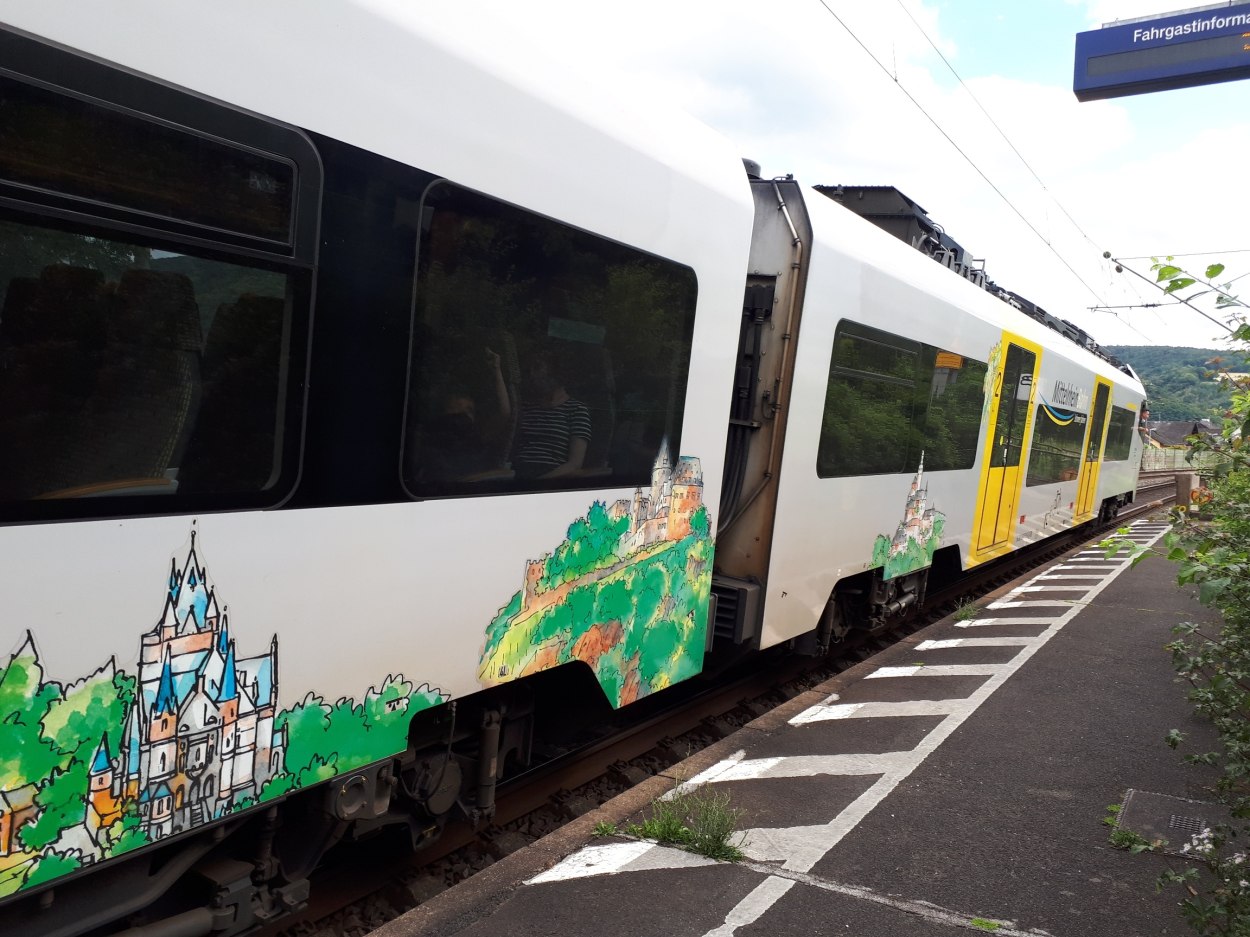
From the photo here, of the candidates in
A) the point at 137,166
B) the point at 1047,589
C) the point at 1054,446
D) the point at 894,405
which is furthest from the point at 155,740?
the point at 1054,446

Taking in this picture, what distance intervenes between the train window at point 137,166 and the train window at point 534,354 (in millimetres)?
572

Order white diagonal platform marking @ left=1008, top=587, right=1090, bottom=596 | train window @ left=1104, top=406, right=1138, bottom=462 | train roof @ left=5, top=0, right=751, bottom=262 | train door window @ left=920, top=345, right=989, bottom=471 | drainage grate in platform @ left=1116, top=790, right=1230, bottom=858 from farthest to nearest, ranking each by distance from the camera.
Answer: train window @ left=1104, top=406, right=1138, bottom=462, white diagonal platform marking @ left=1008, top=587, right=1090, bottom=596, train door window @ left=920, top=345, right=989, bottom=471, drainage grate in platform @ left=1116, top=790, right=1230, bottom=858, train roof @ left=5, top=0, right=751, bottom=262

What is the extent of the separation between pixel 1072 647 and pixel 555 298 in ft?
21.3

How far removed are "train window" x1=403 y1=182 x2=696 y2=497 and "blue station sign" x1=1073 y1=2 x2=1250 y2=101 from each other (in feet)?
25.8

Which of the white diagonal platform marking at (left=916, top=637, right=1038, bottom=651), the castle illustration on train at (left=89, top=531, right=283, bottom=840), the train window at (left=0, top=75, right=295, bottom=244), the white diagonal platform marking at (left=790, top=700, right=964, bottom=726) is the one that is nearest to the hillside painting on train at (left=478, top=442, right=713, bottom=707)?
the castle illustration on train at (left=89, top=531, right=283, bottom=840)

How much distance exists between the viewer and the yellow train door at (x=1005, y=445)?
9.50 meters

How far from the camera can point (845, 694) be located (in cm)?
677

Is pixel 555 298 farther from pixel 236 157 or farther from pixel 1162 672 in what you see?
pixel 1162 672

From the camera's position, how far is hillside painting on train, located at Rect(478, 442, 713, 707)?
12.5 ft

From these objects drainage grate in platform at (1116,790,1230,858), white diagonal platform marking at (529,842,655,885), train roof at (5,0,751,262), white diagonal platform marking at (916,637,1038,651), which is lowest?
white diagonal platform marking at (529,842,655,885)

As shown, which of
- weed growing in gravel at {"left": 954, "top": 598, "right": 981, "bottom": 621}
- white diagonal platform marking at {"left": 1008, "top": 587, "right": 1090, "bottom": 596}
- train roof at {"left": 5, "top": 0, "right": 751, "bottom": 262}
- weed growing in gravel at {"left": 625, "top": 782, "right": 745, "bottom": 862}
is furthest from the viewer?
white diagonal platform marking at {"left": 1008, "top": 587, "right": 1090, "bottom": 596}

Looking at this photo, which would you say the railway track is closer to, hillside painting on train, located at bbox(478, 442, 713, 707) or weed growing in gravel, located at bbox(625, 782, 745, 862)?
weed growing in gravel, located at bbox(625, 782, 745, 862)

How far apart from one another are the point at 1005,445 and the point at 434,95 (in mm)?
8101

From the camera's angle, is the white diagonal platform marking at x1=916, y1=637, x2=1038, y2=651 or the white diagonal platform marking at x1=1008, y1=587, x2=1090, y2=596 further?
the white diagonal platform marking at x1=1008, y1=587, x2=1090, y2=596
